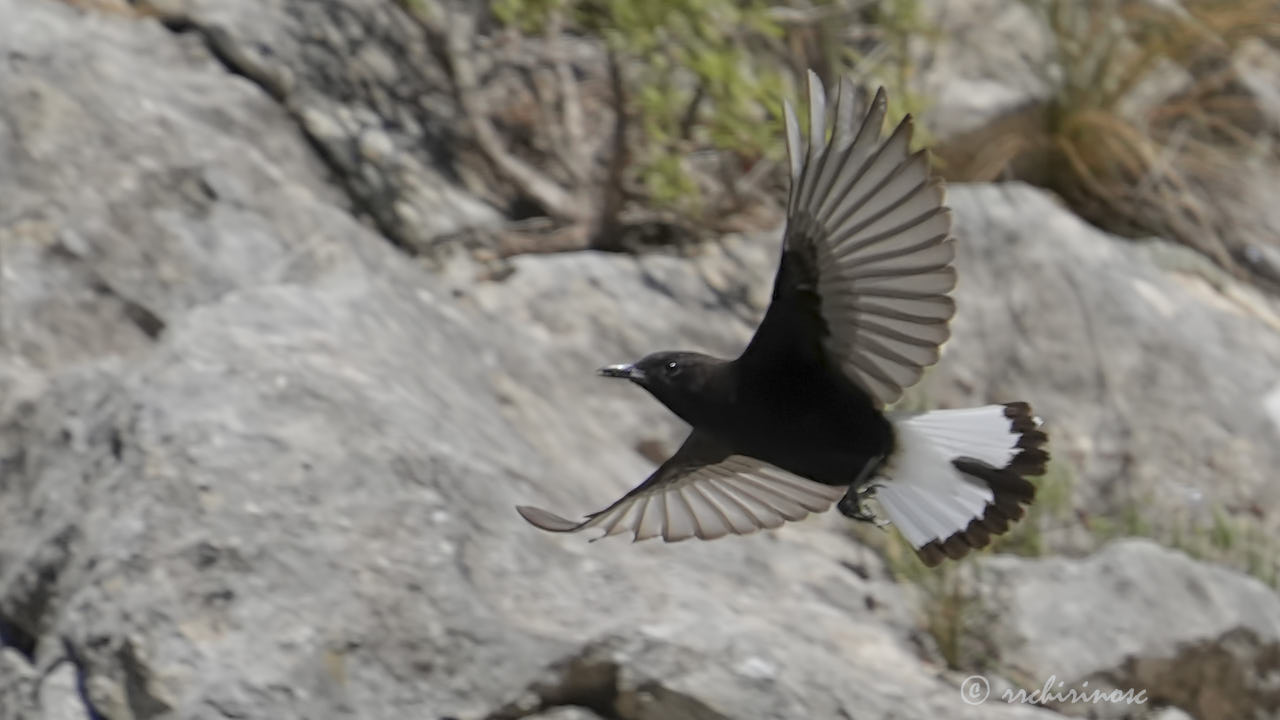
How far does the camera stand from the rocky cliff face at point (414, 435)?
358 centimetres

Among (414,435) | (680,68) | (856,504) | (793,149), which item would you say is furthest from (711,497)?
(680,68)

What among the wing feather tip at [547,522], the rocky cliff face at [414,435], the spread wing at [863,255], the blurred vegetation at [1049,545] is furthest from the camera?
the blurred vegetation at [1049,545]

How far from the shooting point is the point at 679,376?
11.1 ft

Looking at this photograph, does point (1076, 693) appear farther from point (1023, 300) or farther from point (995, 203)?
point (995, 203)

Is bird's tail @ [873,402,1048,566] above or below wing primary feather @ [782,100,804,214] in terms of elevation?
below

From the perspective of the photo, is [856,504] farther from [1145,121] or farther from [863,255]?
[1145,121]

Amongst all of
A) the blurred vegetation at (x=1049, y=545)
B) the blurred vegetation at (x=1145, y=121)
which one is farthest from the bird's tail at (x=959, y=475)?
the blurred vegetation at (x=1145, y=121)

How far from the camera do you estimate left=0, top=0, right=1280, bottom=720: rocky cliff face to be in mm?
3582

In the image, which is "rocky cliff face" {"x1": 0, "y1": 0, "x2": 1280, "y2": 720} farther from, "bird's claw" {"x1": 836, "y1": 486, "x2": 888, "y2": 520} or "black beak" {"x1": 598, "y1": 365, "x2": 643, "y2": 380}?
"black beak" {"x1": 598, "y1": 365, "x2": 643, "y2": 380}

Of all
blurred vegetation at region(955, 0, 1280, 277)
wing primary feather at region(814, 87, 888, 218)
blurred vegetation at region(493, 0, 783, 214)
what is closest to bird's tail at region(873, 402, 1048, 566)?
wing primary feather at region(814, 87, 888, 218)

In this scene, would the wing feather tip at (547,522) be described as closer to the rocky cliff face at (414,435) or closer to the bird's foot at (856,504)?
the rocky cliff face at (414,435)

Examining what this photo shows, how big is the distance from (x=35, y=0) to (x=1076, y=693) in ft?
13.2

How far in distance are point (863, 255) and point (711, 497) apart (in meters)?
0.97

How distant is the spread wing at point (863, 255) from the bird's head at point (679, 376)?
12cm
